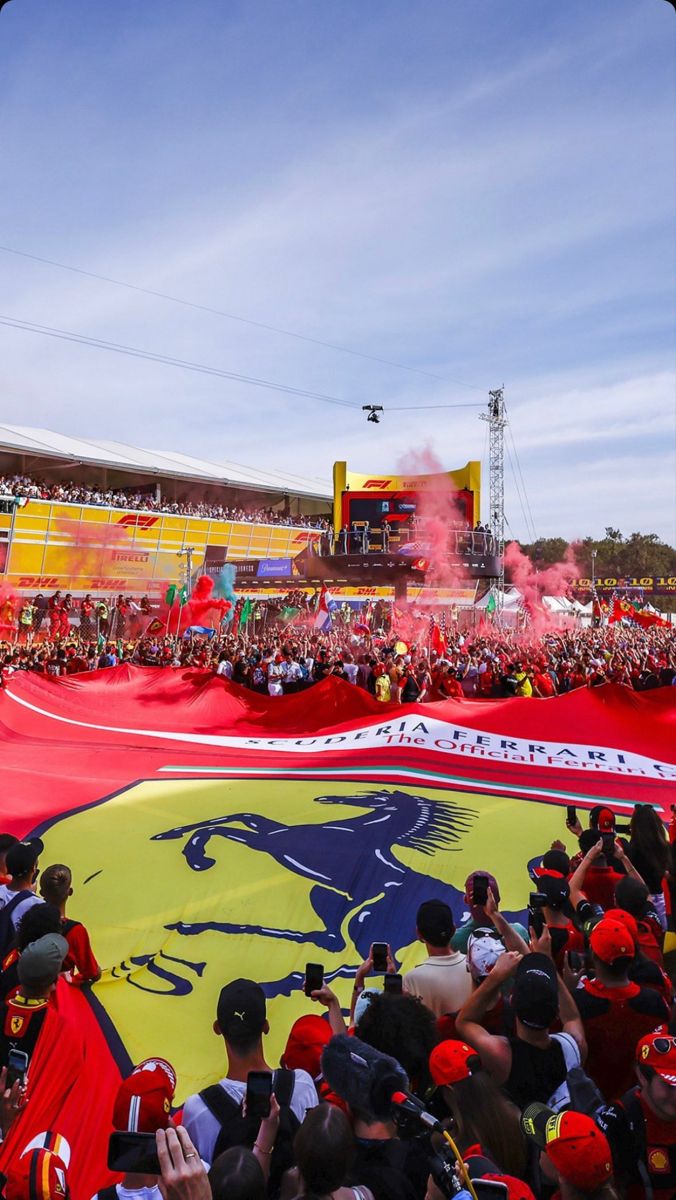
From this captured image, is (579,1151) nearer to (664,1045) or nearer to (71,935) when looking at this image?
(664,1045)

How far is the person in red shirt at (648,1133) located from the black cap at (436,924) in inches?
47.1

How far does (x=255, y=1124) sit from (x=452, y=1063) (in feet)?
2.31

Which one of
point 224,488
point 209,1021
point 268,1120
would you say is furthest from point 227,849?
point 224,488

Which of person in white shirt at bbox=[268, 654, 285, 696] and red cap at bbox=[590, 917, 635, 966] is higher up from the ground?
red cap at bbox=[590, 917, 635, 966]

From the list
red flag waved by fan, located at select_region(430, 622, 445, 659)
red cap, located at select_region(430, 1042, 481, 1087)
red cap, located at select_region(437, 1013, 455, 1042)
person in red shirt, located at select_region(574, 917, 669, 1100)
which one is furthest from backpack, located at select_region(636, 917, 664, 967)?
red flag waved by fan, located at select_region(430, 622, 445, 659)

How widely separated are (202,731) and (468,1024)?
30.6 feet

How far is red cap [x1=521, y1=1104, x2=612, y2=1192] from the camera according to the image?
6.95 ft

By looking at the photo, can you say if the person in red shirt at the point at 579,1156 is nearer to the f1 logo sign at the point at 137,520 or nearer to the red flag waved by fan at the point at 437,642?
the red flag waved by fan at the point at 437,642

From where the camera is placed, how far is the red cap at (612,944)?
3.24 metres

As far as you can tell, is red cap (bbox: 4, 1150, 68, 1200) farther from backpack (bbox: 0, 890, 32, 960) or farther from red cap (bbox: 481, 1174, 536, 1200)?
backpack (bbox: 0, 890, 32, 960)

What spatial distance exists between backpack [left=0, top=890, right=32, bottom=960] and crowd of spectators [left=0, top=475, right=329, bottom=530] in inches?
1305

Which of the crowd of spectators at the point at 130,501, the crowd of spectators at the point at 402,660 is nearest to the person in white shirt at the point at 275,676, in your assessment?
the crowd of spectators at the point at 402,660

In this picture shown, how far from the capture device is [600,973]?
3.33 m

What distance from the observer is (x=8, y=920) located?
4.16 metres
